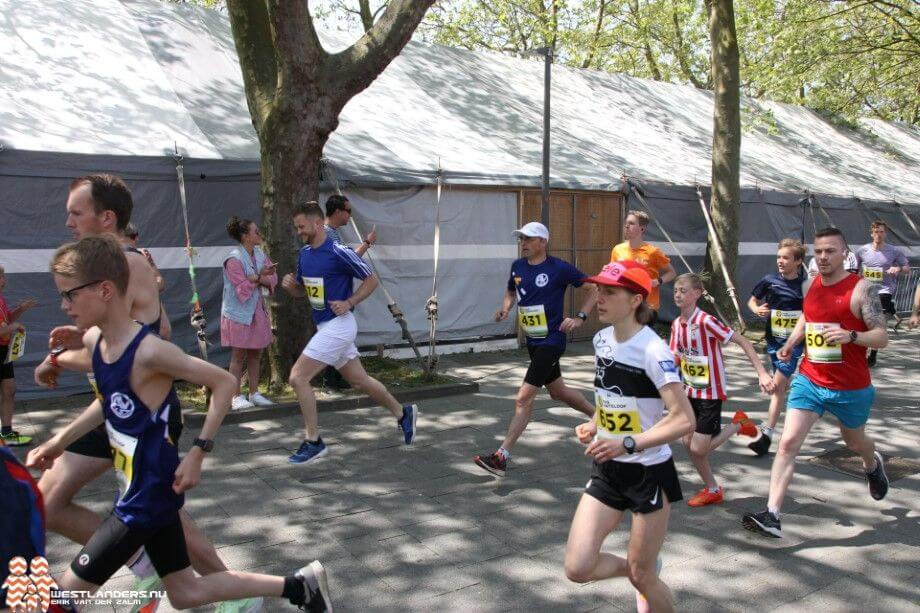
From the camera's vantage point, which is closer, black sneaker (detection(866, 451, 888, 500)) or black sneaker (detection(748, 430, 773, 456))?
black sneaker (detection(866, 451, 888, 500))

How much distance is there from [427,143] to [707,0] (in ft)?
20.2

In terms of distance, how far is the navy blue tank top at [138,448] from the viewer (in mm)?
2857

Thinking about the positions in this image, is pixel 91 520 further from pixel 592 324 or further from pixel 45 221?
pixel 592 324

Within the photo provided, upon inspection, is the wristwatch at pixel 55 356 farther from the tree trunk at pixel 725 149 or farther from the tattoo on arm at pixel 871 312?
the tree trunk at pixel 725 149

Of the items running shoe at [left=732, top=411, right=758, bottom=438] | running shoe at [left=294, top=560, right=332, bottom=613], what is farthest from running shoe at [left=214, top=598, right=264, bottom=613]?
running shoe at [left=732, top=411, right=758, bottom=438]

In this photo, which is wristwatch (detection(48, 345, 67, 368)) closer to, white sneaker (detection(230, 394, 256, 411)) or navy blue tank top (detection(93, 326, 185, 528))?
navy blue tank top (detection(93, 326, 185, 528))

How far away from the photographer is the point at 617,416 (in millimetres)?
3461

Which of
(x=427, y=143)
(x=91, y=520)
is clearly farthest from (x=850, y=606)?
(x=427, y=143)

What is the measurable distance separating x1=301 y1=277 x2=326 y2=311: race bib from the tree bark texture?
201cm

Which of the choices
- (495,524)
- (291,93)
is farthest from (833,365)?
(291,93)

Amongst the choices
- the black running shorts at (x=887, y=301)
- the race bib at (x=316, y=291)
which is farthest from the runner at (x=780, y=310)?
the black running shorts at (x=887, y=301)

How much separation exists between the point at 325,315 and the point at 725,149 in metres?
9.25

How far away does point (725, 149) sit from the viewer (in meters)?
13.2

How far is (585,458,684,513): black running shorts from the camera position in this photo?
329 centimetres
